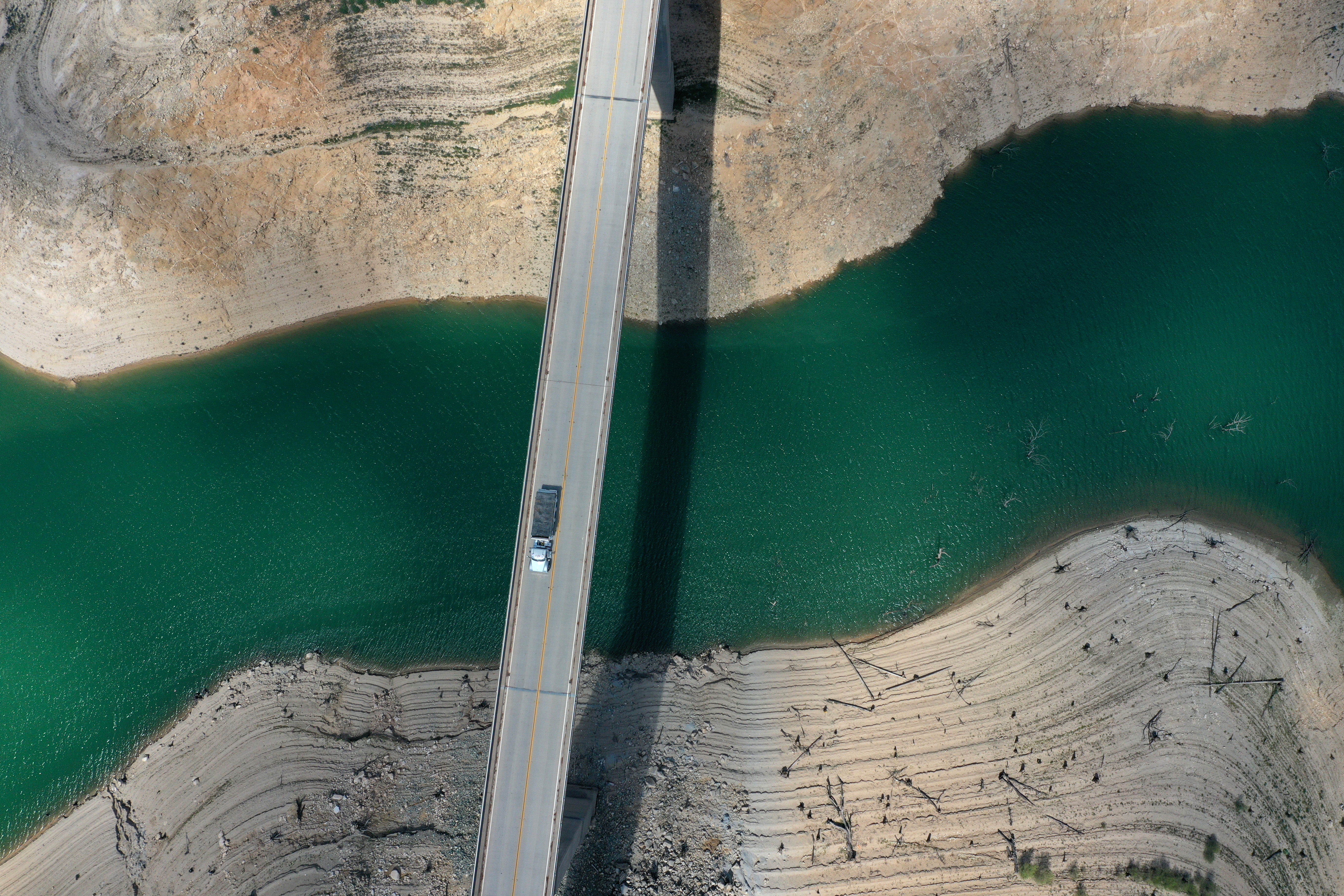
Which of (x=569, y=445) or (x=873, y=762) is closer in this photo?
(x=569, y=445)

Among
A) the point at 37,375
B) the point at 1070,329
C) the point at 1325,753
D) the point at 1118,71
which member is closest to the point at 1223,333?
the point at 1070,329

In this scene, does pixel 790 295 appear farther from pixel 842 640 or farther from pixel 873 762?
pixel 873 762

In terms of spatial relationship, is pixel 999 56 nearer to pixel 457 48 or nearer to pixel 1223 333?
pixel 1223 333

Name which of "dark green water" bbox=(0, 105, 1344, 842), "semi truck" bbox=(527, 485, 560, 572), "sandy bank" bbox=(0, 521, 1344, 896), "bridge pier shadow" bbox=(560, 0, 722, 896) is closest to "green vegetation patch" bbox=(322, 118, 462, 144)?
"dark green water" bbox=(0, 105, 1344, 842)

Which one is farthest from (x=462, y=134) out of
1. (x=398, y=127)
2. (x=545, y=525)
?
(x=545, y=525)

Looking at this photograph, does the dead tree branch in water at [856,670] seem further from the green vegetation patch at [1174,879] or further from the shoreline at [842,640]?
the green vegetation patch at [1174,879]

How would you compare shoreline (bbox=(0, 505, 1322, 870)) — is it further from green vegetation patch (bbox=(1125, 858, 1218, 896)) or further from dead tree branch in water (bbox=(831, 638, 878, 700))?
green vegetation patch (bbox=(1125, 858, 1218, 896))

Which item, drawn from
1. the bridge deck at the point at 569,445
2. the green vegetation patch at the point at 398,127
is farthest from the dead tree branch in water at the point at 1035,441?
the green vegetation patch at the point at 398,127
